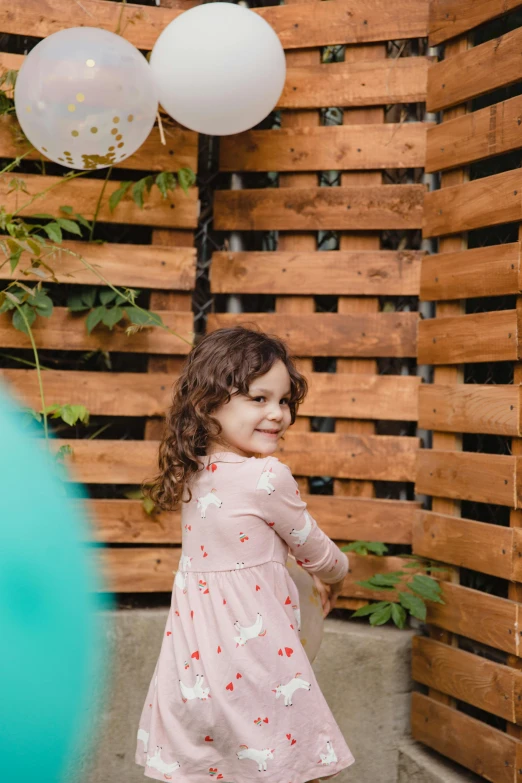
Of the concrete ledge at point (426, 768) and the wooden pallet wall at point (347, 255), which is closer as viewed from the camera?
the concrete ledge at point (426, 768)

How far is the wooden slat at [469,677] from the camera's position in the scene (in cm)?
259

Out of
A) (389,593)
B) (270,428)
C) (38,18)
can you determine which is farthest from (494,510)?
(38,18)

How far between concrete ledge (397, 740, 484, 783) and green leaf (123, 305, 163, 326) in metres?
1.74

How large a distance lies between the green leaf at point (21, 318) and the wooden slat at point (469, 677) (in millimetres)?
1795

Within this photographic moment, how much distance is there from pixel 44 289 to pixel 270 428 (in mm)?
1406

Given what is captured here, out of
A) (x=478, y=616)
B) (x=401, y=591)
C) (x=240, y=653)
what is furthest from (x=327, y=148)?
(x=240, y=653)

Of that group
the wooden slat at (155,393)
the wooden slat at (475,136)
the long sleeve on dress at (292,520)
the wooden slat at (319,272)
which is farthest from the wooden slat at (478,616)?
the wooden slat at (475,136)

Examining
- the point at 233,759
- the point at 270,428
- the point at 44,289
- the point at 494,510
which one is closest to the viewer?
the point at 233,759

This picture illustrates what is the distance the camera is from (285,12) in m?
3.30

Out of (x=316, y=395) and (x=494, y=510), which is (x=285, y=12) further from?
(x=494, y=510)

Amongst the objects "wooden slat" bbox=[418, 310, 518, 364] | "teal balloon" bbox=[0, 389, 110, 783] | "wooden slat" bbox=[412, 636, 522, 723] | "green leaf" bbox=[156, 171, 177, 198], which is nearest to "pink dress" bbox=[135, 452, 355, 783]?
"teal balloon" bbox=[0, 389, 110, 783]

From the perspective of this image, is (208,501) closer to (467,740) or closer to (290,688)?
(290,688)

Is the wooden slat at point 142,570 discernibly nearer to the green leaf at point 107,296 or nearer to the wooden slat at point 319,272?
the green leaf at point 107,296

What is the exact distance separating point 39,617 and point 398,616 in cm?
154
